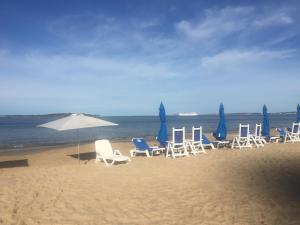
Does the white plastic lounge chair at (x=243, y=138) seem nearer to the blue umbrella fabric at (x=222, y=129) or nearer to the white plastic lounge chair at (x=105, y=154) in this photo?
the blue umbrella fabric at (x=222, y=129)

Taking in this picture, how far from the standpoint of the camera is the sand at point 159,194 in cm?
470

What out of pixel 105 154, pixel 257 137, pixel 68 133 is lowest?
pixel 68 133

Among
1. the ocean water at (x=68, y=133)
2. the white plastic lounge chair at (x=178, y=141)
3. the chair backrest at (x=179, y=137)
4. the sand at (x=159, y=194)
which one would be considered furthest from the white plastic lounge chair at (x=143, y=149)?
the ocean water at (x=68, y=133)

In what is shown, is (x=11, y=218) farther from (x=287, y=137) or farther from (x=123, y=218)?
(x=287, y=137)

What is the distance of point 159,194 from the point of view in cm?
589

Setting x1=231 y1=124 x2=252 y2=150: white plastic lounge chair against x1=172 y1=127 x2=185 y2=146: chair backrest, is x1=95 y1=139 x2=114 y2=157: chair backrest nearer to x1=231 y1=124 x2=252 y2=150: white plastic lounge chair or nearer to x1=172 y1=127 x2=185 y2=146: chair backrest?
x1=172 y1=127 x2=185 y2=146: chair backrest

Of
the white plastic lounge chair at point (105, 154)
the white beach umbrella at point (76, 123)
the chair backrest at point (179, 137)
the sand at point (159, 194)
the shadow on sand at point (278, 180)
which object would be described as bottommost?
the sand at point (159, 194)

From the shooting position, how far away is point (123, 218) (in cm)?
470

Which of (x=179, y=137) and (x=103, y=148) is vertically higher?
(x=179, y=137)

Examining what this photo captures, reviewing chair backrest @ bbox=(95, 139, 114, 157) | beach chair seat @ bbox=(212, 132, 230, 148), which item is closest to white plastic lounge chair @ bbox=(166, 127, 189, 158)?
chair backrest @ bbox=(95, 139, 114, 157)

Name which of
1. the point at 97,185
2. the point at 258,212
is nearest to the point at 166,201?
the point at 258,212

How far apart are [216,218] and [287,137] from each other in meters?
13.2

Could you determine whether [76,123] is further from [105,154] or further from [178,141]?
[178,141]

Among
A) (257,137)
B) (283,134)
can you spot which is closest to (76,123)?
(257,137)
